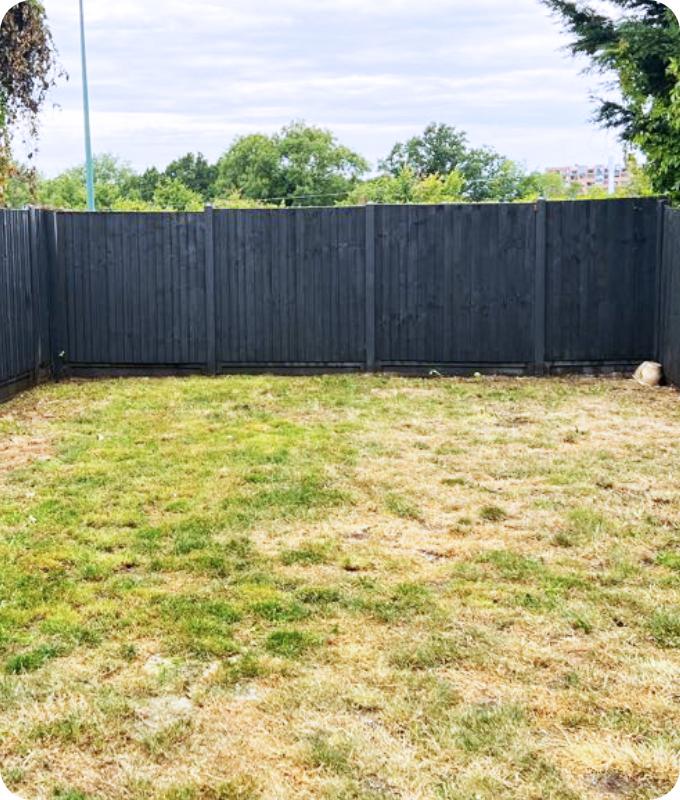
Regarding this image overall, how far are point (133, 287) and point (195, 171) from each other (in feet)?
123

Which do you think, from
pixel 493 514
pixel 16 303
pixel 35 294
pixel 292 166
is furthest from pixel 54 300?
pixel 292 166

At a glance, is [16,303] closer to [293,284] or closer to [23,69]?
[293,284]

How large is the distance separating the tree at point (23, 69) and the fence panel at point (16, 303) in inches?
106

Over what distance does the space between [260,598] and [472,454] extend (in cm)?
256

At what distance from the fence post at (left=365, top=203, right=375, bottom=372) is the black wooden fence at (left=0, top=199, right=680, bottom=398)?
0.01 meters

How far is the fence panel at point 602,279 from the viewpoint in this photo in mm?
8727

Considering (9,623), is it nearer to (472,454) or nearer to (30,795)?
(30,795)

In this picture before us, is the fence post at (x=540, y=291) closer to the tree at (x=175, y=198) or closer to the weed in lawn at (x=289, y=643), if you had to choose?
the weed in lawn at (x=289, y=643)

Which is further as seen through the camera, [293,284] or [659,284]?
[293,284]

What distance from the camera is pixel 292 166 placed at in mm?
37688

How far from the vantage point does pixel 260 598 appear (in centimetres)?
322

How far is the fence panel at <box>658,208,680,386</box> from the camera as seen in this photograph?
25.9ft

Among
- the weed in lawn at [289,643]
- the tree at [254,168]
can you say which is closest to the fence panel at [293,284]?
the weed in lawn at [289,643]

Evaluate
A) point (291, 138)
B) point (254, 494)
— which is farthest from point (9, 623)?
point (291, 138)
